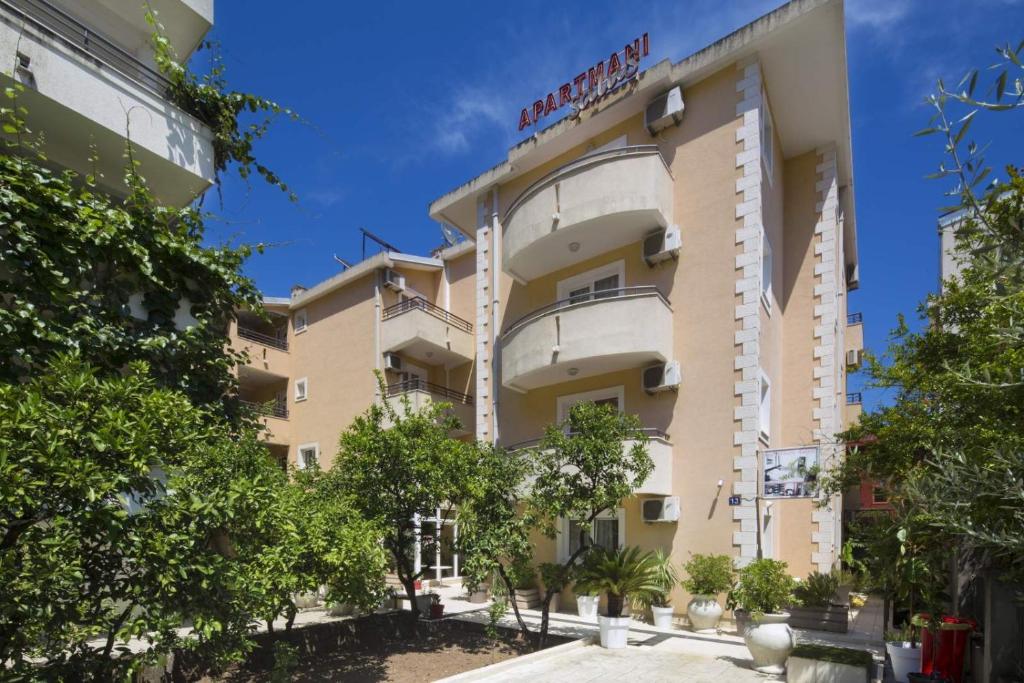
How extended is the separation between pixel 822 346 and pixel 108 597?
1616 cm

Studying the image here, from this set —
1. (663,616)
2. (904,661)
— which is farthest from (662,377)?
(904,661)

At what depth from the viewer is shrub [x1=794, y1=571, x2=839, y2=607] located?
40.5 ft

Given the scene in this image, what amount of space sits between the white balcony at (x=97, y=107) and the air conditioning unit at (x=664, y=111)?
10.7 metres

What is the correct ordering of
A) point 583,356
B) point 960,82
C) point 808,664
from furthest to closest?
1. point 583,356
2. point 808,664
3. point 960,82

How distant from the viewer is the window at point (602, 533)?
553 inches

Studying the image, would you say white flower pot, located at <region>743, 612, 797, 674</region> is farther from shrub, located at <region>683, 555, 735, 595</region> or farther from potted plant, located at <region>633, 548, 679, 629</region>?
potted plant, located at <region>633, 548, 679, 629</region>

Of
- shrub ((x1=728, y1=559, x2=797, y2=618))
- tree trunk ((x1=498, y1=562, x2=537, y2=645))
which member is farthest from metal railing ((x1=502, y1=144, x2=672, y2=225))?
tree trunk ((x1=498, y1=562, x2=537, y2=645))

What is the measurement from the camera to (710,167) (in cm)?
1417

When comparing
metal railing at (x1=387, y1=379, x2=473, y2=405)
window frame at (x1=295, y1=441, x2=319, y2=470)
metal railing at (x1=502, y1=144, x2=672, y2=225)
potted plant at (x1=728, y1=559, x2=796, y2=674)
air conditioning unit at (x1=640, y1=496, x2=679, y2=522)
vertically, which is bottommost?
potted plant at (x1=728, y1=559, x2=796, y2=674)

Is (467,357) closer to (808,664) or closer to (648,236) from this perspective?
(648,236)

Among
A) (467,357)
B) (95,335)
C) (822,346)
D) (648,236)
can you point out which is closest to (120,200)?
(95,335)

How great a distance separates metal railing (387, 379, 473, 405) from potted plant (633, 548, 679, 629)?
9.94 m

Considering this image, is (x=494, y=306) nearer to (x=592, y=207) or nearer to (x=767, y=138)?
(x=592, y=207)

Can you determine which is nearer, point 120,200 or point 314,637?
point 120,200
